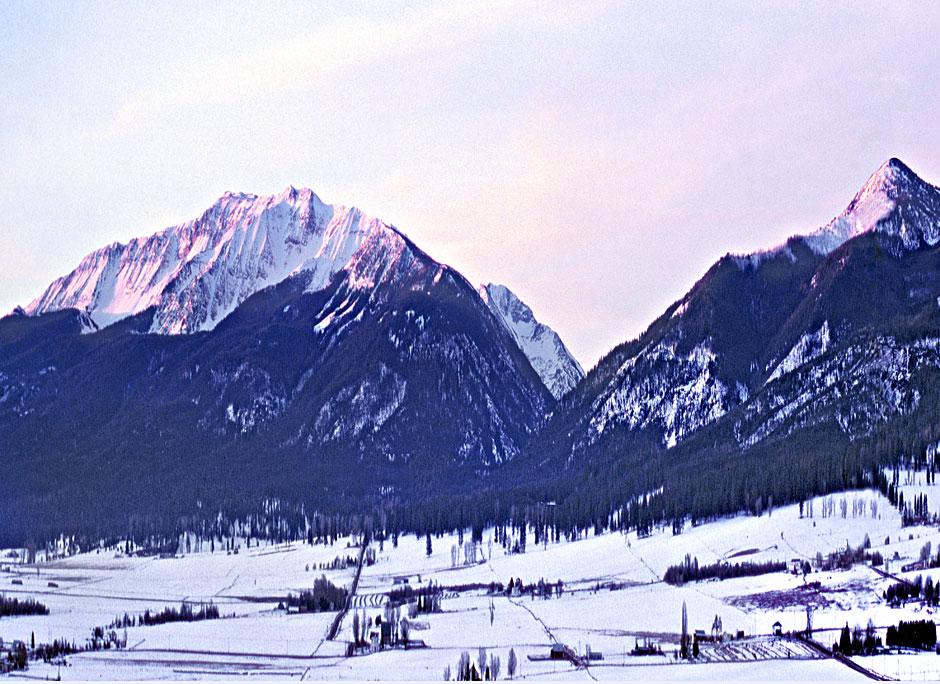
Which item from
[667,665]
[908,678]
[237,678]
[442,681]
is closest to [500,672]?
[442,681]

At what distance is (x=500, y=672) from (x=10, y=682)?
57318 millimetres

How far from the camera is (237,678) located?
188 metres

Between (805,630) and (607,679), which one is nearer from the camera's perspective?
(607,679)

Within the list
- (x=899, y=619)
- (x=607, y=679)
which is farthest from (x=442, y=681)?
(x=899, y=619)

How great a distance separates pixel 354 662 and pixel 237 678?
17069 mm

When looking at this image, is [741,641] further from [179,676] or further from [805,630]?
[179,676]

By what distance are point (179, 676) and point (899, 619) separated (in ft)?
293

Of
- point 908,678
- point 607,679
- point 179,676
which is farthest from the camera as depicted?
point 179,676

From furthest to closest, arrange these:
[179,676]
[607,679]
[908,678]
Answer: [179,676]
[607,679]
[908,678]

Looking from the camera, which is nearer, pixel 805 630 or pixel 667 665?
pixel 667 665

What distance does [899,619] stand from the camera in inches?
7717

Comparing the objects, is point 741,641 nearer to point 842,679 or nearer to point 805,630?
point 805,630

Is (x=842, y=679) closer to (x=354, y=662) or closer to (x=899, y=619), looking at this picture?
(x=899, y=619)

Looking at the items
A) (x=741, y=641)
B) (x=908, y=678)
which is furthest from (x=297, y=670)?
(x=908, y=678)
